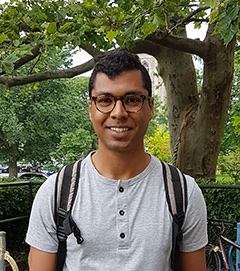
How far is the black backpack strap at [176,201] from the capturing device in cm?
151

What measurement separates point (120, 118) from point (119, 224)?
376mm

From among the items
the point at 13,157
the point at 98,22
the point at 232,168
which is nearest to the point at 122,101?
Answer: the point at 98,22

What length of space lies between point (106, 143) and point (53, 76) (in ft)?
23.0

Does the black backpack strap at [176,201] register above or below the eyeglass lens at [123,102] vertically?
below

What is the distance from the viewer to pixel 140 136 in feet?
5.18

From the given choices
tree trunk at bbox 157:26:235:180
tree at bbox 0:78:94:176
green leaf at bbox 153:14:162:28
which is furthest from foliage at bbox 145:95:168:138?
green leaf at bbox 153:14:162:28

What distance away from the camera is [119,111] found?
153 centimetres

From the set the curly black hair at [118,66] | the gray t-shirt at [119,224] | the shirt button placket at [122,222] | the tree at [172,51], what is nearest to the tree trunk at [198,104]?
the tree at [172,51]

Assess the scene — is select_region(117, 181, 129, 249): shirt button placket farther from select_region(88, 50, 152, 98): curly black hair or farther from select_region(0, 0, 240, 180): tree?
select_region(0, 0, 240, 180): tree

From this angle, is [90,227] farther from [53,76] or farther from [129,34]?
[53,76]

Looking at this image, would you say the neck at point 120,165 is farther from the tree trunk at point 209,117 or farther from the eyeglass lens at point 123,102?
the tree trunk at point 209,117

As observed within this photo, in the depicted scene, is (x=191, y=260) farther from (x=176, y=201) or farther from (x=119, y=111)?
(x=119, y=111)

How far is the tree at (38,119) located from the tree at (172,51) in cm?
2151

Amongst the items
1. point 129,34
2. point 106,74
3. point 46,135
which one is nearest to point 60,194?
point 106,74
